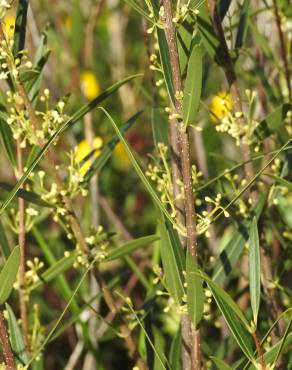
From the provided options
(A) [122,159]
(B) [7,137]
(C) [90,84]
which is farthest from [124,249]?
(C) [90,84]

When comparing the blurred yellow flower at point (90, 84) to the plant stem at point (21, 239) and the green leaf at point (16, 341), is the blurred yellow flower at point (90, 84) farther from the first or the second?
the green leaf at point (16, 341)

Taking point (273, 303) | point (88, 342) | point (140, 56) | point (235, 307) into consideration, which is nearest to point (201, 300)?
point (235, 307)

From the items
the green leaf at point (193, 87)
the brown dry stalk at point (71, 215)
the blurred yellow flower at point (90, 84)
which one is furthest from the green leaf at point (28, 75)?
the blurred yellow flower at point (90, 84)

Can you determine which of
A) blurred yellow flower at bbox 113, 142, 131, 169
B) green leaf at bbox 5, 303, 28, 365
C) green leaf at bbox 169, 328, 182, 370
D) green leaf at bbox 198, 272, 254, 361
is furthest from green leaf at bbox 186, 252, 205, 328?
blurred yellow flower at bbox 113, 142, 131, 169

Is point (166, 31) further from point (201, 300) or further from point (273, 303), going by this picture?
point (273, 303)

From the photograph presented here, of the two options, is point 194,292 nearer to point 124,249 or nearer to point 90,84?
point 124,249

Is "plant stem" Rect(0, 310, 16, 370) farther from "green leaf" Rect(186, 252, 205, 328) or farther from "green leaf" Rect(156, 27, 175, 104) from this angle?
"green leaf" Rect(156, 27, 175, 104)
